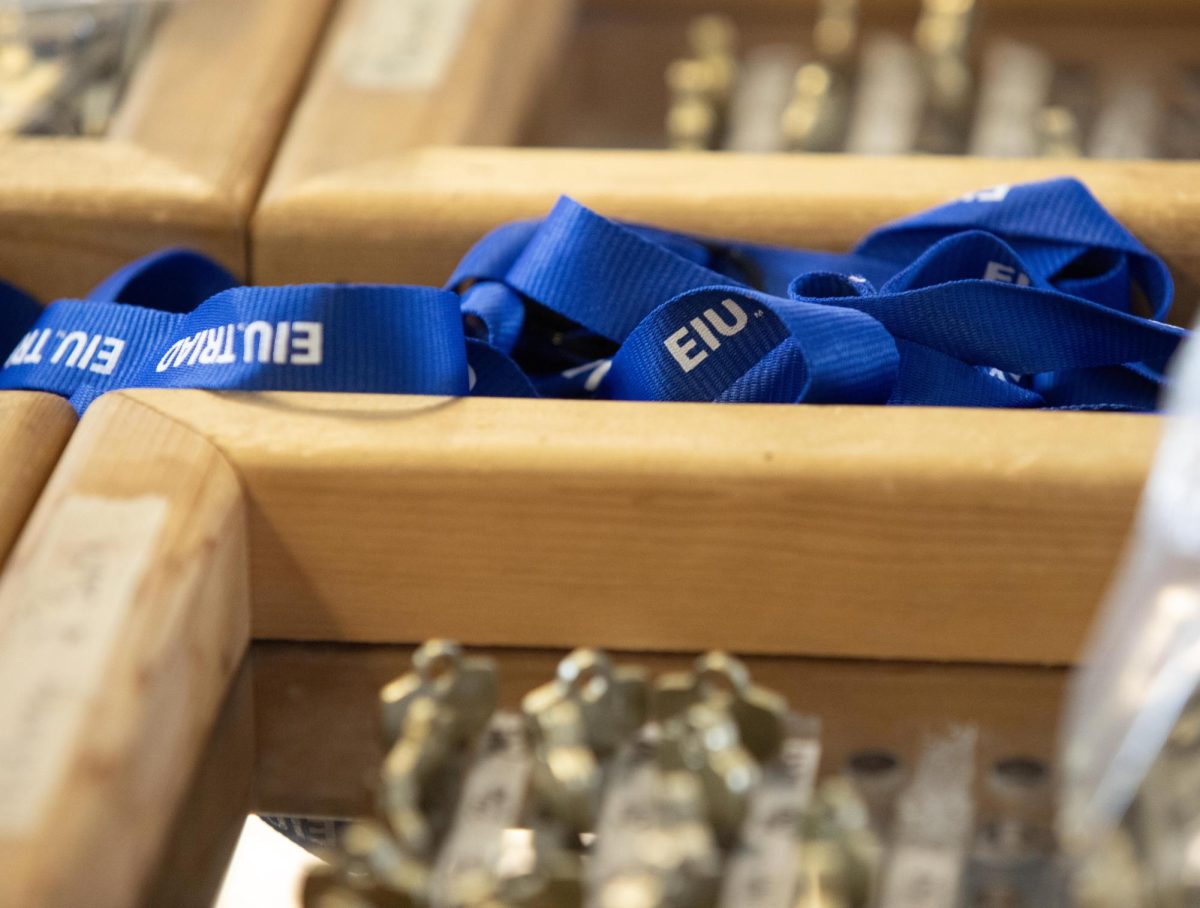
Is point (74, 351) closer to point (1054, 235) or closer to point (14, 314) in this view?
point (14, 314)

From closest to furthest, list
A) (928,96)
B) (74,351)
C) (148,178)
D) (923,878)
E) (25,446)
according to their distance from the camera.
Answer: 1. (923,878)
2. (25,446)
3. (74,351)
4. (148,178)
5. (928,96)

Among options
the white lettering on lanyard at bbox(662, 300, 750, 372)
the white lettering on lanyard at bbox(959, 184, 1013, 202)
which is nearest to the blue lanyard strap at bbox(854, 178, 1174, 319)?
the white lettering on lanyard at bbox(959, 184, 1013, 202)

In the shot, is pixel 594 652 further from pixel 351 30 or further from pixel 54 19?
pixel 54 19

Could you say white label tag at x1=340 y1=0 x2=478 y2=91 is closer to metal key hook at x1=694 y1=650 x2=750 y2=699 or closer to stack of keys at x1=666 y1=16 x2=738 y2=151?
stack of keys at x1=666 y1=16 x2=738 y2=151

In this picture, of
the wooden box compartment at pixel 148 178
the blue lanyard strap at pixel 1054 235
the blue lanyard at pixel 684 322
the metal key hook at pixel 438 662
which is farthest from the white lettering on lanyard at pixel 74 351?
the blue lanyard strap at pixel 1054 235

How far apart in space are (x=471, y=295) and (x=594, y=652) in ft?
0.78

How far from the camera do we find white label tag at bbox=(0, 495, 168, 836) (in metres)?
0.44

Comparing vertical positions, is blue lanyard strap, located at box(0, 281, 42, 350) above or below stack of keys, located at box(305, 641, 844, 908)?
below

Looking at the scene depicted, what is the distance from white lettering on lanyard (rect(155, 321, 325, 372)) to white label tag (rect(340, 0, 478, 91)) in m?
0.31

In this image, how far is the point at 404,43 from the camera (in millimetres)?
950

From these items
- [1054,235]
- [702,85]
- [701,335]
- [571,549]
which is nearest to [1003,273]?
[1054,235]

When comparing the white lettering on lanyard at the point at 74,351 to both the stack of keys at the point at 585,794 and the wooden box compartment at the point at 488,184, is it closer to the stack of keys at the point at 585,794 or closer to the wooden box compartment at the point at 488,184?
the wooden box compartment at the point at 488,184

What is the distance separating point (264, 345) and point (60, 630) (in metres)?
0.16

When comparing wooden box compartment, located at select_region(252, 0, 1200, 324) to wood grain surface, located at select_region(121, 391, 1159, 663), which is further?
wooden box compartment, located at select_region(252, 0, 1200, 324)
